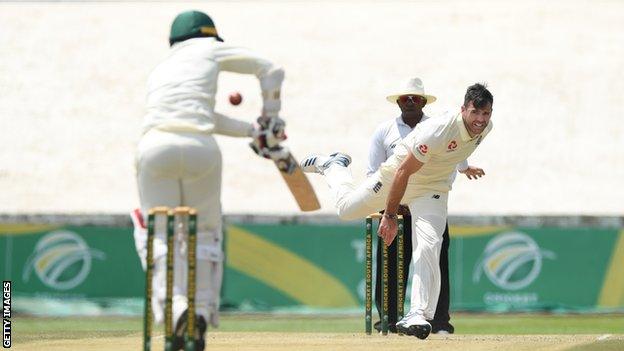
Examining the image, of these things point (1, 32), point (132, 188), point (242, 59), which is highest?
point (242, 59)

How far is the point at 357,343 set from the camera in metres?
9.23

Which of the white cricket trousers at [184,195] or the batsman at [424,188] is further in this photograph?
the batsman at [424,188]

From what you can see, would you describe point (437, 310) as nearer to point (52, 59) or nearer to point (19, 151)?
point (19, 151)

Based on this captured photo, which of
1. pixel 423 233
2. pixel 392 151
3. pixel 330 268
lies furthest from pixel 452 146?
pixel 330 268

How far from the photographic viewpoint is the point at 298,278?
18.6 m

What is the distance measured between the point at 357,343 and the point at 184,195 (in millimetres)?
2031

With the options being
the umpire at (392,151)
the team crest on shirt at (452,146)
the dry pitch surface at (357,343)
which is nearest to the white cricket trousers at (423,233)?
the dry pitch surface at (357,343)

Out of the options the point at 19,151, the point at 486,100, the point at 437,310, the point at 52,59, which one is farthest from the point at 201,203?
the point at 52,59

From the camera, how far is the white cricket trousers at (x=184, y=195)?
24.7 feet

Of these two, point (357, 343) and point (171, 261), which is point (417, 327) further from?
point (171, 261)

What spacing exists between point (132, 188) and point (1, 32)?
827cm

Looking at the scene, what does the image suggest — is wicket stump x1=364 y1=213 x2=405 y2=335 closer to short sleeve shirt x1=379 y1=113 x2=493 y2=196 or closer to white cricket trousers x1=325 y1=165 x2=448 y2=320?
white cricket trousers x1=325 y1=165 x2=448 y2=320

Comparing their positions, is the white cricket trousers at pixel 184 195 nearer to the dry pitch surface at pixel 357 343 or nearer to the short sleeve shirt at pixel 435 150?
the dry pitch surface at pixel 357 343

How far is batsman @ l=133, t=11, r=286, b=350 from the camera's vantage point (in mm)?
7539
